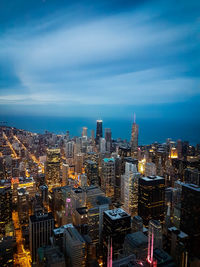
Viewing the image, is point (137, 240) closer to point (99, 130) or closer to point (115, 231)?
point (115, 231)

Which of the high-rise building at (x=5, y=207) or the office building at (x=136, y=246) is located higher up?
the office building at (x=136, y=246)

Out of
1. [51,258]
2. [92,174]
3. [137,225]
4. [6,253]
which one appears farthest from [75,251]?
[92,174]

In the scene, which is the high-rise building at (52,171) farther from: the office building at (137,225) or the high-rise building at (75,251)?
the high-rise building at (75,251)

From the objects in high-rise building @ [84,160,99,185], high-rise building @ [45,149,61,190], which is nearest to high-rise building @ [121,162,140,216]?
high-rise building @ [84,160,99,185]

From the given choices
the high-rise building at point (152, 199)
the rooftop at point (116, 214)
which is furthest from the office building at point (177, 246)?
the high-rise building at point (152, 199)

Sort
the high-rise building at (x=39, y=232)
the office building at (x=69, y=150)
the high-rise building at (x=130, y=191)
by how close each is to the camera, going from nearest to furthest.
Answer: the high-rise building at (x=39, y=232) → the high-rise building at (x=130, y=191) → the office building at (x=69, y=150)

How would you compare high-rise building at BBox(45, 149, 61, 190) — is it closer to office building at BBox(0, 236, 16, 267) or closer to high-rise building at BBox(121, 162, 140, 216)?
high-rise building at BBox(121, 162, 140, 216)
